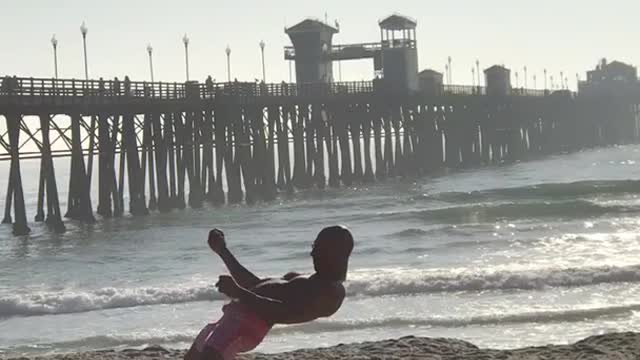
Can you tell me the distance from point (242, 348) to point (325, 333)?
826 cm

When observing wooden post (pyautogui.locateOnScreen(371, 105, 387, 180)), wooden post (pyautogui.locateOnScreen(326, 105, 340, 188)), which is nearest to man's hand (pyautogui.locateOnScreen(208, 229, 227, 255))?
wooden post (pyautogui.locateOnScreen(326, 105, 340, 188))

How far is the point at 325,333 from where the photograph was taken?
41.2ft

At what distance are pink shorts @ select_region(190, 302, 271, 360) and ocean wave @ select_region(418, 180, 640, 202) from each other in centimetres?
3810

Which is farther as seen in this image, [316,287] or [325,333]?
[325,333]

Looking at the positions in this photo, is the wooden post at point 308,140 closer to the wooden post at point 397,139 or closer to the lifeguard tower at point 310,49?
the wooden post at point 397,139

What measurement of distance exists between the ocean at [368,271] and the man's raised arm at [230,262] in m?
7.10

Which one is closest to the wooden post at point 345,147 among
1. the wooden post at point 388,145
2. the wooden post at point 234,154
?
the wooden post at point 388,145

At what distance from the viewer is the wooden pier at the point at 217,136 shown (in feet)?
97.7

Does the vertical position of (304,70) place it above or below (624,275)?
above

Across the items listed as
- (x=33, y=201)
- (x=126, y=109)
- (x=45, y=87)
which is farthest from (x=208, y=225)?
(x=33, y=201)

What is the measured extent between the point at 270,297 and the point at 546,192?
141 ft

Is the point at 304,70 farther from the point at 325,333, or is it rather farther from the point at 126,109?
the point at 325,333

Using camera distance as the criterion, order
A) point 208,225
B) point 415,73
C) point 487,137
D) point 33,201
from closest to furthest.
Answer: point 208,225, point 415,73, point 33,201, point 487,137

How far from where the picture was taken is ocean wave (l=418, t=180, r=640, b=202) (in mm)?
43594
